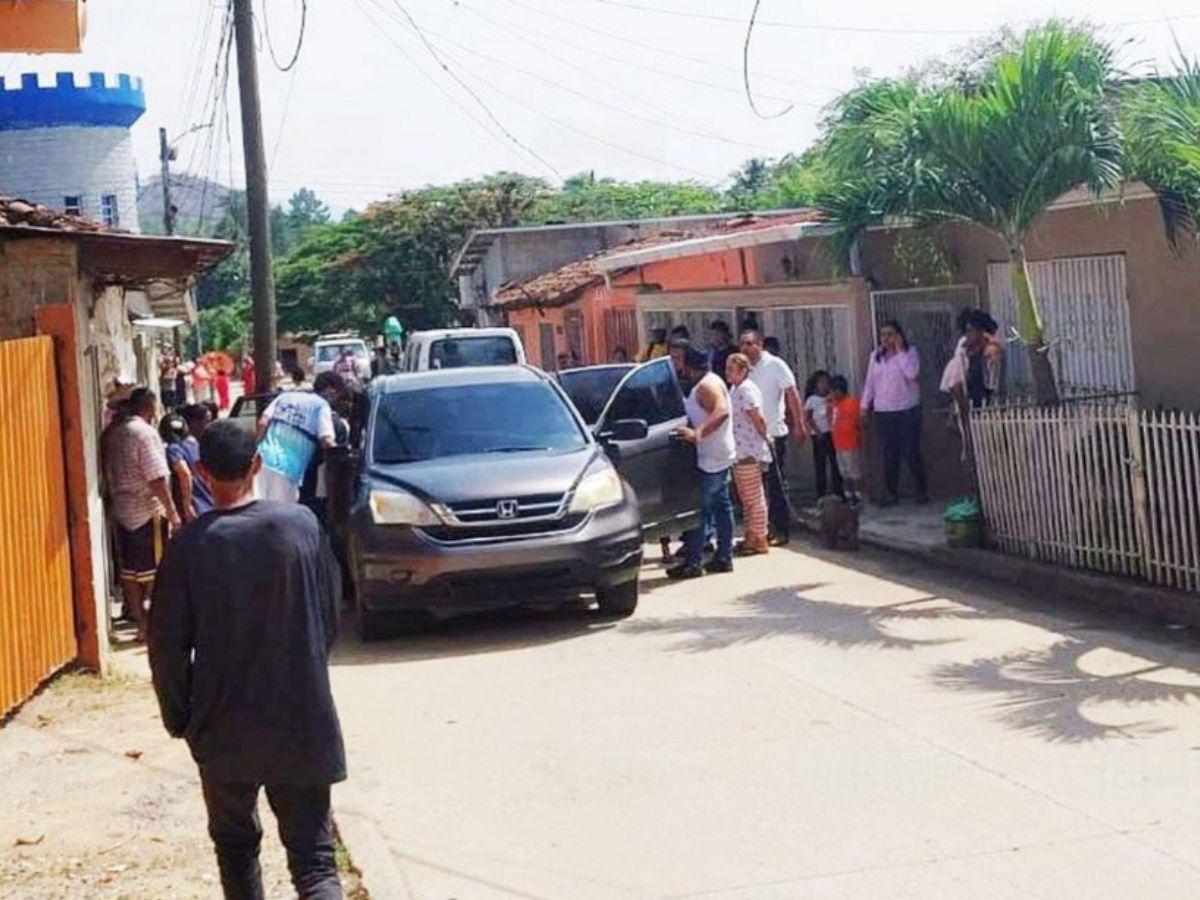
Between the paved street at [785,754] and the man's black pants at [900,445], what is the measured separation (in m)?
4.09

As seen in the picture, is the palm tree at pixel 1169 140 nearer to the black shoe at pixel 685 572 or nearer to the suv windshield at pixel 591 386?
the black shoe at pixel 685 572

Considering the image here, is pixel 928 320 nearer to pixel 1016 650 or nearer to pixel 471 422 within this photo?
pixel 471 422

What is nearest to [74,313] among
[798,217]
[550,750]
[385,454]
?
[385,454]

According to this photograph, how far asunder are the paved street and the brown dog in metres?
2.44

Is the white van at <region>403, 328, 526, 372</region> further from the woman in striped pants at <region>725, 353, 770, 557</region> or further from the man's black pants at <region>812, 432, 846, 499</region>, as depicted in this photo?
the woman in striped pants at <region>725, 353, 770, 557</region>

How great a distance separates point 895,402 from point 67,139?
32924 mm

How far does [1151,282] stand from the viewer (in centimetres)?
1292

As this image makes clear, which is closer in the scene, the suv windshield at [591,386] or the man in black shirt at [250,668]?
the man in black shirt at [250,668]

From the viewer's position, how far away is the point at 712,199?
5803 cm

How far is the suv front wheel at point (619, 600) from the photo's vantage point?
1124 centimetres

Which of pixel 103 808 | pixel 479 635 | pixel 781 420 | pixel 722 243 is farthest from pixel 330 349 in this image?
pixel 103 808

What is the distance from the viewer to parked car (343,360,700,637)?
10562 mm

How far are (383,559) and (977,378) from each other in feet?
18.9

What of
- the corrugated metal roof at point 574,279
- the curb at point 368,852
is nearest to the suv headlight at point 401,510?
the curb at point 368,852
